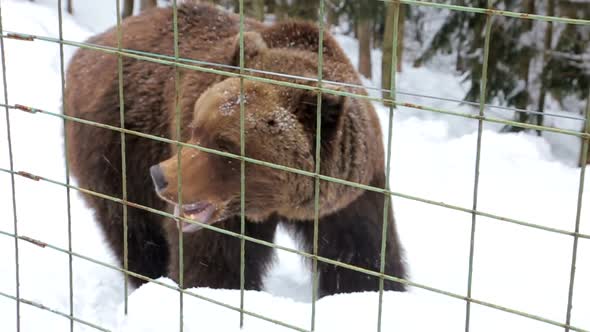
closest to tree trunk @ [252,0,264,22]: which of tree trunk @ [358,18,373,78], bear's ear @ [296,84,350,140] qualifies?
tree trunk @ [358,18,373,78]

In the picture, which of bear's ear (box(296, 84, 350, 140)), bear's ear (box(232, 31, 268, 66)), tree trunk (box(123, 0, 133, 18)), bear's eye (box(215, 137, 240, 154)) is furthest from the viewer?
tree trunk (box(123, 0, 133, 18))

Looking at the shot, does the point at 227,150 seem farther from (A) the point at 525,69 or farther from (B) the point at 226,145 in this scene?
(A) the point at 525,69

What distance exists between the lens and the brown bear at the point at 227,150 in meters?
3.87

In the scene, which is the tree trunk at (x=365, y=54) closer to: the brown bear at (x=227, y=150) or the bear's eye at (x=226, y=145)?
the brown bear at (x=227, y=150)

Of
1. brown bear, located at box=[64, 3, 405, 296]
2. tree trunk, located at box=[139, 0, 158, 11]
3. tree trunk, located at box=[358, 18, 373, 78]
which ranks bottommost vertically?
tree trunk, located at box=[358, 18, 373, 78]

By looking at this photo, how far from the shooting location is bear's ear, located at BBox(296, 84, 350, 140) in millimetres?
3730

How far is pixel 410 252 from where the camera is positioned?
564 cm

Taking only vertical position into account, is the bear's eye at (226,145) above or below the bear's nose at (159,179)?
above

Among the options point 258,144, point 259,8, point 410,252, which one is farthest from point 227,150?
point 259,8

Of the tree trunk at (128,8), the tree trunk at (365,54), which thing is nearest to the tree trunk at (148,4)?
the tree trunk at (128,8)

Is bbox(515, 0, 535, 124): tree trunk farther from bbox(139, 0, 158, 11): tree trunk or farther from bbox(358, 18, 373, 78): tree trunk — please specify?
bbox(139, 0, 158, 11): tree trunk

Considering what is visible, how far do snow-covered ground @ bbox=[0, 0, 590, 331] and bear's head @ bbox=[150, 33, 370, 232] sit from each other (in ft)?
1.95

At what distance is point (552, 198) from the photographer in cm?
609

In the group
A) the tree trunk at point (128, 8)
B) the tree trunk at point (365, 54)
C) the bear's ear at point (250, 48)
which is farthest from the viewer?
the tree trunk at point (128, 8)
